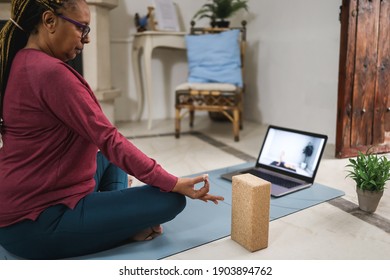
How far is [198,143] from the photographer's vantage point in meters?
2.74

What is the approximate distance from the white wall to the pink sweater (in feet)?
6.59

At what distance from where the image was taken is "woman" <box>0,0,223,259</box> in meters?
0.97

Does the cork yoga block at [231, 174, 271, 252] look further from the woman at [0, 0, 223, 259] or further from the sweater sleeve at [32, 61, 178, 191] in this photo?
the sweater sleeve at [32, 61, 178, 191]

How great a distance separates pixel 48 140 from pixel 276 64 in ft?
8.15

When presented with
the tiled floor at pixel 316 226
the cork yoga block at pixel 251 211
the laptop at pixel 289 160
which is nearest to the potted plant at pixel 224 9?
the tiled floor at pixel 316 226

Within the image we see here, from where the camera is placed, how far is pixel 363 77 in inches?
88.1

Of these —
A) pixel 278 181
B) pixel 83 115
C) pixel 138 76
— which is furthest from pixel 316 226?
pixel 138 76

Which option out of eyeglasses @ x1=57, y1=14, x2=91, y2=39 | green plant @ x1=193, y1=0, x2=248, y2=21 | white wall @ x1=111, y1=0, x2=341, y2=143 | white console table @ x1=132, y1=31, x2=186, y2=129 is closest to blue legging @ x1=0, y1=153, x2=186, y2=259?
eyeglasses @ x1=57, y1=14, x2=91, y2=39

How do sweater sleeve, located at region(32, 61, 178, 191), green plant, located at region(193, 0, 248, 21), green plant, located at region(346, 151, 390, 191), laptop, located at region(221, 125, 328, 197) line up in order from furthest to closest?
green plant, located at region(193, 0, 248, 21)
laptop, located at region(221, 125, 328, 197)
green plant, located at region(346, 151, 390, 191)
sweater sleeve, located at region(32, 61, 178, 191)

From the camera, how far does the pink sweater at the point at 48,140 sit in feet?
3.15

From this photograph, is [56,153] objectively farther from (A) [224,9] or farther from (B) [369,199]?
(A) [224,9]

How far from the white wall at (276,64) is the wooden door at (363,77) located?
1.22 feet

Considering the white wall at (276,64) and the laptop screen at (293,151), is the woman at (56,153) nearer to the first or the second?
the laptop screen at (293,151)

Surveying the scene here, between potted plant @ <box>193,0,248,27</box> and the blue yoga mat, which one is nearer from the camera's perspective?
the blue yoga mat
